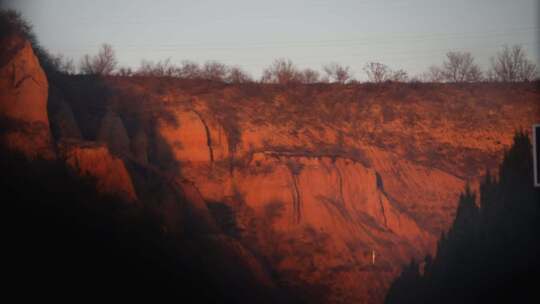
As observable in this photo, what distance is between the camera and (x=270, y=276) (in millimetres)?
29062

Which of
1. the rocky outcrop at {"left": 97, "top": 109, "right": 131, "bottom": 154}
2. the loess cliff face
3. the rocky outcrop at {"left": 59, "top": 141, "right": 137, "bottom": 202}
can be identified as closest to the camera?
the rocky outcrop at {"left": 59, "top": 141, "right": 137, "bottom": 202}

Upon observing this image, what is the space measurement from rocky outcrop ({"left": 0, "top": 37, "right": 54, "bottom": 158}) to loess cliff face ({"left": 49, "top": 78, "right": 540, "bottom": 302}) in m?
3.51

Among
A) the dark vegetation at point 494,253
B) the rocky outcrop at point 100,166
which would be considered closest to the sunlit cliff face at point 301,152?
the rocky outcrop at point 100,166

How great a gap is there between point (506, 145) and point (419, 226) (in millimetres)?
7997

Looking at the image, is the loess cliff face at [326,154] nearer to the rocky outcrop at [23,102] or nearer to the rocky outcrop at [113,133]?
the rocky outcrop at [113,133]

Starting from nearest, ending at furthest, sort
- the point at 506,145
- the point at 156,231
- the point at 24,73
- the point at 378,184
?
the point at 156,231, the point at 24,73, the point at 378,184, the point at 506,145

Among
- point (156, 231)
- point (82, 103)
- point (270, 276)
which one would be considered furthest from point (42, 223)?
point (82, 103)

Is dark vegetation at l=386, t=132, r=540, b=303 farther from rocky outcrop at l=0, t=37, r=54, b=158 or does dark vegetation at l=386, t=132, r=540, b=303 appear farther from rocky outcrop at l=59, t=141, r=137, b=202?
rocky outcrop at l=0, t=37, r=54, b=158

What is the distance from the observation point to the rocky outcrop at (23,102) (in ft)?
78.2

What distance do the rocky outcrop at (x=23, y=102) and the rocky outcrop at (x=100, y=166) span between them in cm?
63

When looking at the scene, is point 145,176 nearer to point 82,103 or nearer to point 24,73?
point 24,73

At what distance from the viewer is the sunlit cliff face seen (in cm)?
2820

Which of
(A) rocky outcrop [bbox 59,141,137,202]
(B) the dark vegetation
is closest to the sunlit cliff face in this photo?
(A) rocky outcrop [bbox 59,141,137,202]

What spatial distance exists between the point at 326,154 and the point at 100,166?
1355 centimetres
